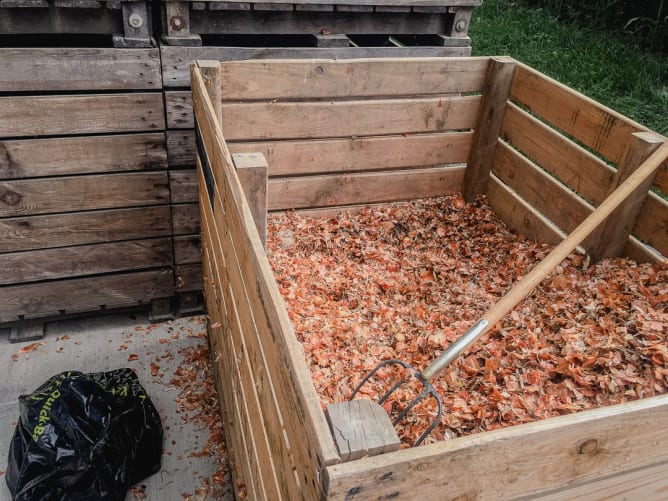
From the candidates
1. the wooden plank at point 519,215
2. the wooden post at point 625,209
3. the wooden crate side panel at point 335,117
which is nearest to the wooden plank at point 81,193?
the wooden crate side panel at point 335,117

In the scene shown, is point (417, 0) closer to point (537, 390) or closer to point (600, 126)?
point (600, 126)

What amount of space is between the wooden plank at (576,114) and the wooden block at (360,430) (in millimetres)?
2313

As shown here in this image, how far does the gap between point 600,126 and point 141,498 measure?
3.01 m

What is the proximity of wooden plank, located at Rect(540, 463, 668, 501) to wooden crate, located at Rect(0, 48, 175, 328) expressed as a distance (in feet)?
9.59

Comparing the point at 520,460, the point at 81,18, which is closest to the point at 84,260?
the point at 81,18

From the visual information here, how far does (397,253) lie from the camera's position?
3660 mm

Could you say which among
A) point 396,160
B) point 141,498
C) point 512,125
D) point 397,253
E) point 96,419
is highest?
point 512,125

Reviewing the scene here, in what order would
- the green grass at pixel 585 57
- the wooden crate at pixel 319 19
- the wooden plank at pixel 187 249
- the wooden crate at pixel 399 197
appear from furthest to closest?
the green grass at pixel 585 57 < the wooden plank at pixel 187 249 < the wooden crate at pixel 319 19 < the wooden crate at pixel 399 197

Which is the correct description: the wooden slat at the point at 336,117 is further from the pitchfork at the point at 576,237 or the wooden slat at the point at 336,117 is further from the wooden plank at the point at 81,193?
the pitchfork at the point at 576,237

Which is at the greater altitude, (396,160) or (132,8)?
(132,8)

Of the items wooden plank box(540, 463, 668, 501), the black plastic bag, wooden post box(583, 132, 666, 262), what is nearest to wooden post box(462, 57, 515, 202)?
wooden post box(583, 132, 666, 262)

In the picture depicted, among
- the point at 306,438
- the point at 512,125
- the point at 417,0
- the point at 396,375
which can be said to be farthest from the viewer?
the point at 512,125

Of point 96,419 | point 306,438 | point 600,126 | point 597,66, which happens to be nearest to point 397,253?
point 600,126

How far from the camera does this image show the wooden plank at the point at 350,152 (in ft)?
11.6
